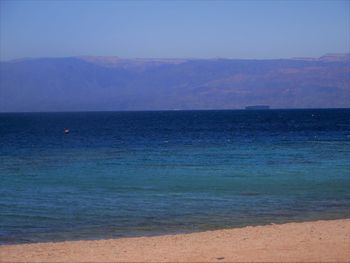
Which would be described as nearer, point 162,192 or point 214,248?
point 214,248

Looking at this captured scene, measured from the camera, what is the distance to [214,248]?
530 inches

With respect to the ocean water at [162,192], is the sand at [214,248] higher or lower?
higher

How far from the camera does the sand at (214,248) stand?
491 inches

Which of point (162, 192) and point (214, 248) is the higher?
point (214, 248)

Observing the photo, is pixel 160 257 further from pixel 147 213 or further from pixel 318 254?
pixel 147 213

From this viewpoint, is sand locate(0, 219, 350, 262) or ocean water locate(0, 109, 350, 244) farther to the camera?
ocean water locate(0, 109, 350, 244)

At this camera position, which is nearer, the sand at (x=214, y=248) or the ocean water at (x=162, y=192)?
the sand at (x=214, y=248)

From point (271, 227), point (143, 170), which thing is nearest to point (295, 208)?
point (271, 227)

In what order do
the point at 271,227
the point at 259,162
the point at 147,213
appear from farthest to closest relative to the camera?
1. the point at 259,162
2. the point at 147,213
3. the point at 271,227

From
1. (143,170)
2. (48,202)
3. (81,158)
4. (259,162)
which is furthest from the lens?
(81,158)

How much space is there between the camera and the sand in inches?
491

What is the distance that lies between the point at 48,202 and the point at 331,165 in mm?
18134

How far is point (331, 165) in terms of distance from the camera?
113 feet

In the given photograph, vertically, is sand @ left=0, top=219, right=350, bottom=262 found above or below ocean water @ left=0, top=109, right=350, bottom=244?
above
